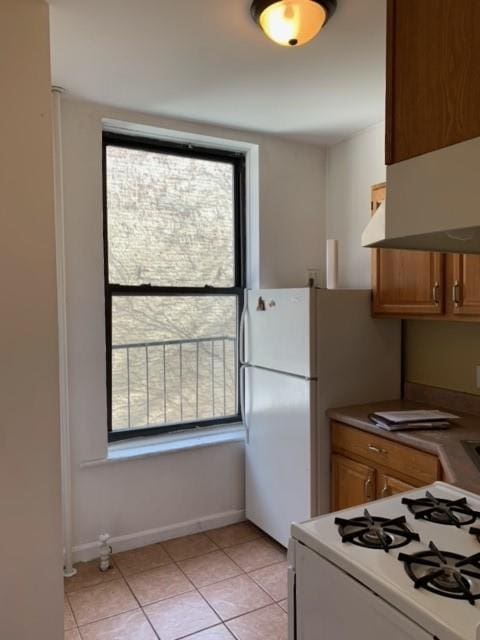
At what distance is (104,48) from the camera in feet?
6.42

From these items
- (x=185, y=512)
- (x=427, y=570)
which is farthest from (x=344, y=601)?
(x=185, y=512)

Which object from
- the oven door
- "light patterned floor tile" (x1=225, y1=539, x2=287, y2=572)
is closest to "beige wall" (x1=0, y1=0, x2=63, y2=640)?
the oven door

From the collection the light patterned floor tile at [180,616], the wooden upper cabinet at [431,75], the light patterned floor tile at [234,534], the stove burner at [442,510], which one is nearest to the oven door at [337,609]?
the stove burner at [442,510]

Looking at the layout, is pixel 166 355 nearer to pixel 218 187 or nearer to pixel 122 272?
pixel 122 272

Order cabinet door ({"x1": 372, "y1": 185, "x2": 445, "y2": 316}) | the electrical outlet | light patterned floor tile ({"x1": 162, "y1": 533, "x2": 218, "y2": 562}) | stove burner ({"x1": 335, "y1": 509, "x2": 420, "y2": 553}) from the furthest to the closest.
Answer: the electrical outlet
light patterned floor tile ({"x1": 162, "y1": 533, "x2": 218, "y2": 562})
cabinet door ({"x1": 372, "y1": 185, "x2": 445, "y2": 316})
stove burner ({"x1": 335, "y1": 509, "x2": 420, "y2": 553})

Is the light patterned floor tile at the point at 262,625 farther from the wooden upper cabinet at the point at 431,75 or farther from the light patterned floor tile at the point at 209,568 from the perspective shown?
the wooden upper cabinet at the point at 431,75

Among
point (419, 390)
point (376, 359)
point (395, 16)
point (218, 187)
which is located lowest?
point (419, 390)

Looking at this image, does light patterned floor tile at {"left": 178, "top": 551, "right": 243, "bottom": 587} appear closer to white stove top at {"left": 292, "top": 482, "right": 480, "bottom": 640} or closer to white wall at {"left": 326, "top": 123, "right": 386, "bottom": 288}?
white stove top at {"left": 292, "top": 482, "right": 480, "bottom": 640}

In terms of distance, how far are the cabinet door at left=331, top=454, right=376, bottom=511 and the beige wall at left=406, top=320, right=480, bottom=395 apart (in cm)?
68

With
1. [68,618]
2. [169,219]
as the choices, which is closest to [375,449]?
[68,618]

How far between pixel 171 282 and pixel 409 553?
2.13m

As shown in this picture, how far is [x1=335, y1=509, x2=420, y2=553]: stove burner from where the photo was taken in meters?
1.14

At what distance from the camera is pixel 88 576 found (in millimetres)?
2500

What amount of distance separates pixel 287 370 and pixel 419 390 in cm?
78
